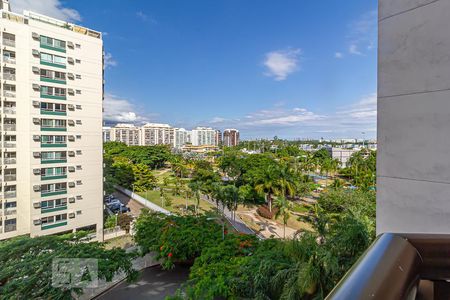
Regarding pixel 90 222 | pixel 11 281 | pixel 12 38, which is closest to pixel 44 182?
pixel 90 222

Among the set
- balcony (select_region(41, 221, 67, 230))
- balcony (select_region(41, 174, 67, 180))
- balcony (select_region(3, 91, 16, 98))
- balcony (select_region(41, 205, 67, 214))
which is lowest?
balcony (select_region(41, 221, 67, 230))

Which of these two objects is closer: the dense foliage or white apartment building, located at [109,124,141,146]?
the dense foliage

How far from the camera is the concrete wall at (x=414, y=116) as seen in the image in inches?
66.2

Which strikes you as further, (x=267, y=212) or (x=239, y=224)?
(x=267, y=212)

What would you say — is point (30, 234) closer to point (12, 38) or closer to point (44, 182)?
point (44, 182)

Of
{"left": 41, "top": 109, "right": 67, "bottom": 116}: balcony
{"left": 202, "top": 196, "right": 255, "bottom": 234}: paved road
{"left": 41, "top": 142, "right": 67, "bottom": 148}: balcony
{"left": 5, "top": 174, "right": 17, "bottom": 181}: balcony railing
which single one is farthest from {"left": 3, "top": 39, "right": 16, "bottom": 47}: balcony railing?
{"left": 202, "top": 196, "right": 255, "bottom": 234}: paved road

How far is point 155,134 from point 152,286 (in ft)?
222

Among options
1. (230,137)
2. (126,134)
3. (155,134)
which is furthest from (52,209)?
(230,137)

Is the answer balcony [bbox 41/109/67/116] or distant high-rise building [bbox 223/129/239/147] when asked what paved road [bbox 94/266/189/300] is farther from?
distant high-rise building [bbox 223/129/239/147]

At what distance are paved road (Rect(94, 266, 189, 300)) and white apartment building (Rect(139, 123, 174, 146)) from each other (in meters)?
62.2

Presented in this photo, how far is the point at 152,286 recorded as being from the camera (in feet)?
25.6

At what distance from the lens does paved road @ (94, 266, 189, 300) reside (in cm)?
718

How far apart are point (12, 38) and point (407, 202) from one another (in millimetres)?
15805

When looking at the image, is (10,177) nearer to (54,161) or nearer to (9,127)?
(54,161)
